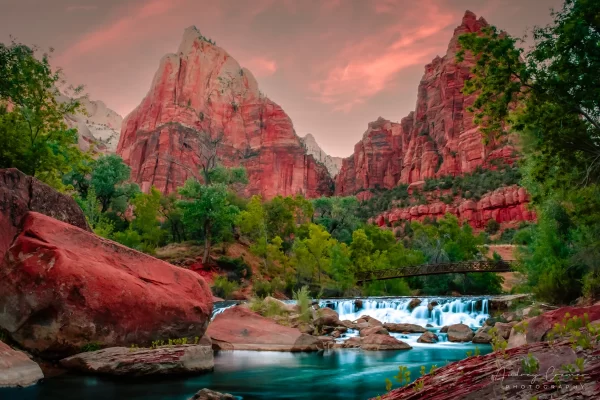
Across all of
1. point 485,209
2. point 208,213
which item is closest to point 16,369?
point 208,213

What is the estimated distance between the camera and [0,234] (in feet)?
39.5

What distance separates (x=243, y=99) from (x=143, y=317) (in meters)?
142

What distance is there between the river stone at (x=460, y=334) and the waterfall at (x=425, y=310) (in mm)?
4883

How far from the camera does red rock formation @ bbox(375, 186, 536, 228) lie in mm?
83375

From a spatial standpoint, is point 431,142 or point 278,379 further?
point 431,142

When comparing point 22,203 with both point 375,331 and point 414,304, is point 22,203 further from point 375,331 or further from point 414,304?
point 414,304

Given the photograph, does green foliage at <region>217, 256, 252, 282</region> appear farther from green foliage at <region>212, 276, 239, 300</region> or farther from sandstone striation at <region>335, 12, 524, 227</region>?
sandstone striation at <region>335, 12, 524, 227</region>

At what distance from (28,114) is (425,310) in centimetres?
2496

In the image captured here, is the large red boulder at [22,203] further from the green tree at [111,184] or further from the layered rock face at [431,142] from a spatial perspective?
the layered rock face at [431,142]

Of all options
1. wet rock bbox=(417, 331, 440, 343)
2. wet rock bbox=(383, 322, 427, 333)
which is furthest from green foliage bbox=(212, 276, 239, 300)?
wet rock bbox=(417, 331, 440, 343)

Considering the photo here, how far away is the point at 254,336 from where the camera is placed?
18062 mm

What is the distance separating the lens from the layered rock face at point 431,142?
110 metres

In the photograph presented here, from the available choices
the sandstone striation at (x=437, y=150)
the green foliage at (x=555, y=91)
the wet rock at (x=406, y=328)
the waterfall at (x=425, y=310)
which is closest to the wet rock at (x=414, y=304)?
the waterfall at (x=425, y=310)

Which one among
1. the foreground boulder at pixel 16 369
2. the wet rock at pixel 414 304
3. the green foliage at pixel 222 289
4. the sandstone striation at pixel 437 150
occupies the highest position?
the sandstone striation at pixel 437 150
